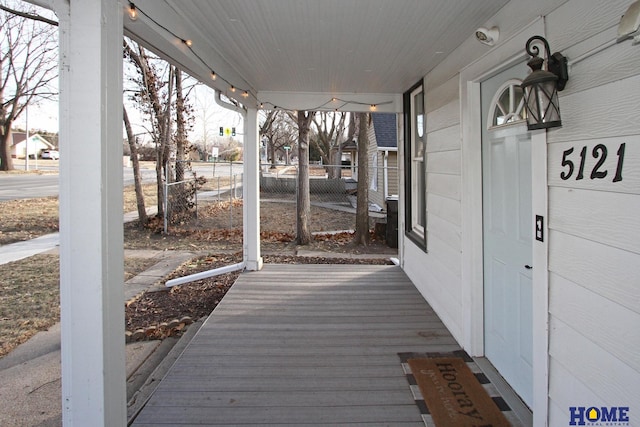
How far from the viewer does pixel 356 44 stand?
345 centimetres

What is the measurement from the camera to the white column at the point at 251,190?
18.5 ft

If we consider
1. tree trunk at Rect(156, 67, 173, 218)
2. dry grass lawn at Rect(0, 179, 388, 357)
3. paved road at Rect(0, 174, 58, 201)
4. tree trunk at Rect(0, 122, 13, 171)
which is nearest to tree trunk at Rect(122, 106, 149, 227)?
dry grass lawn at Rect(0, 179, 388, 357)

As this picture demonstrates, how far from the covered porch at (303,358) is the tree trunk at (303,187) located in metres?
A: 3.62

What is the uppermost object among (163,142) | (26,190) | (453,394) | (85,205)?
(163,142)

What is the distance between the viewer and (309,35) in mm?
3244

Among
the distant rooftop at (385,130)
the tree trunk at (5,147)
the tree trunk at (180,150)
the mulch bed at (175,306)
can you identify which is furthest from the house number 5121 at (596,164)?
the tree trunk at (5,147)

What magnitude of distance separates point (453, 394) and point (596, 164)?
1671 mm

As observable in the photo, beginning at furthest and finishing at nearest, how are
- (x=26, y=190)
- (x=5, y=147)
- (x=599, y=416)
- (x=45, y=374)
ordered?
(x=5, y=147) → (x=26, y=190) → (x=45, y=374) → (x=599, y=416)

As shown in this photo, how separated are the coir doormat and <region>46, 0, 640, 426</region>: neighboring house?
23 centimetres

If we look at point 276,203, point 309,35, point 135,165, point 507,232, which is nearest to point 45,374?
point 309,35

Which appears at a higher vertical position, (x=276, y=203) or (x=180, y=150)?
(x=180, y=150)

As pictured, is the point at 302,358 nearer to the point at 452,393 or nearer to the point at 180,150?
the point at 452,393

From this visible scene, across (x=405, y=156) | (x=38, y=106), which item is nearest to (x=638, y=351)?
(x=405, y=156)

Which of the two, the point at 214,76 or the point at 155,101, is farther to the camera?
the point at 155,101
